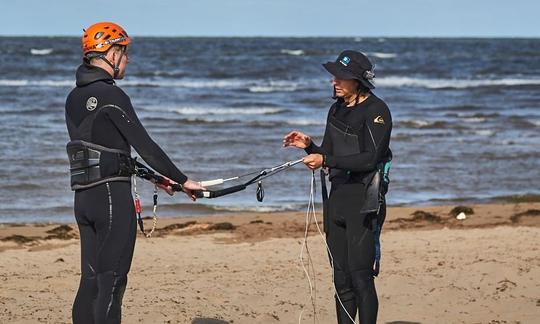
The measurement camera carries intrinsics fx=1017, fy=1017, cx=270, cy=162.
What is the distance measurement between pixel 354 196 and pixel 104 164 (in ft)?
5.43

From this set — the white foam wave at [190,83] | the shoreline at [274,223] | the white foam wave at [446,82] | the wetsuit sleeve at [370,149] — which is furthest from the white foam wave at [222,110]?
the wetsuit sleeve at [370,149]

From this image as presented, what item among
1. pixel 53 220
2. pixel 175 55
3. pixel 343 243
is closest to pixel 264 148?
pixel 53 220

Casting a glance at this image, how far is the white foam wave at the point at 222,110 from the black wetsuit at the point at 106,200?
2069cm

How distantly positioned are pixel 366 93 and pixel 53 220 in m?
6.85

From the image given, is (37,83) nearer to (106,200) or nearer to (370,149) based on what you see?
(370,149)

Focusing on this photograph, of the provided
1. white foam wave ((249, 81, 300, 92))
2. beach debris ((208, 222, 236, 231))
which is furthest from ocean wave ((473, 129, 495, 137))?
white foam wave ((249, 81, 300, 92))

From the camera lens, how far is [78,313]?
5.68 metres

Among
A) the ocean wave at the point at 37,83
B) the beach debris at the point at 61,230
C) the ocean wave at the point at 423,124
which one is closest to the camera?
the beach debris at the point at 61,230

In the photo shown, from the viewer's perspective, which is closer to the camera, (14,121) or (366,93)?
(366,93)

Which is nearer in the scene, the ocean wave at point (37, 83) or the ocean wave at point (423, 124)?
the ocean wave at point (423, 124)

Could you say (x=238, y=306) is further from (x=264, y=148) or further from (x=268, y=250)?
(x=264, y=148)

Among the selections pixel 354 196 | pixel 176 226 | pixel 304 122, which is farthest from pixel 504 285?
pixel 304 122

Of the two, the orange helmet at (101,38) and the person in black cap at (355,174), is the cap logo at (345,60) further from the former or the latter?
the orange helmet at (101,38)

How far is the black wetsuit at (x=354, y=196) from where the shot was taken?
6.21 meters
